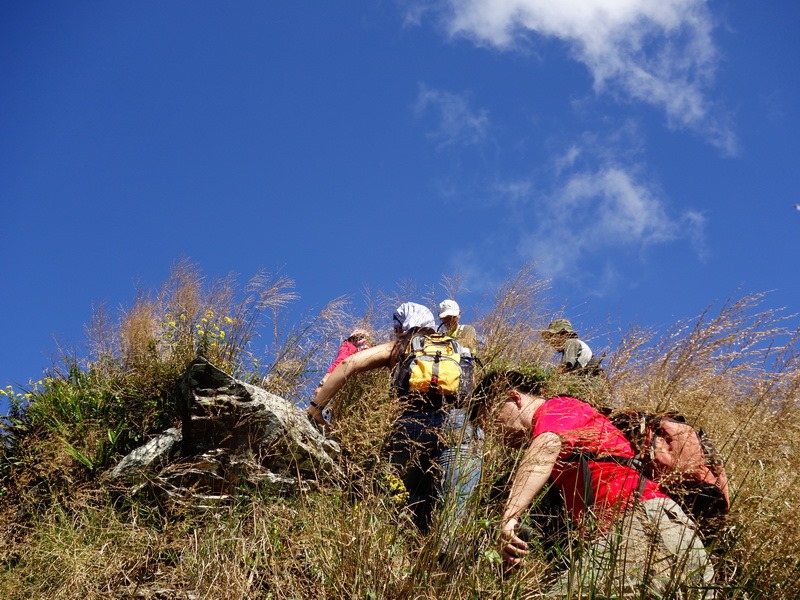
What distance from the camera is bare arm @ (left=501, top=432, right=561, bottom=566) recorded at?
3.03 meters

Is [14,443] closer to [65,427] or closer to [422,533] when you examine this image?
[65,427]

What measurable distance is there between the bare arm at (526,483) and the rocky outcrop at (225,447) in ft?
5.31

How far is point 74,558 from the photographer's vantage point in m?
4.01

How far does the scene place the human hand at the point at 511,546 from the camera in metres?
3.00

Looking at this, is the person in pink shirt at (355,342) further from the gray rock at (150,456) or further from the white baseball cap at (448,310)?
the gray rock at (150,456)

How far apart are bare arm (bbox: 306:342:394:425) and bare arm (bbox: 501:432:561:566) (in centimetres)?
191

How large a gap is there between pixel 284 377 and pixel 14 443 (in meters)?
2.26

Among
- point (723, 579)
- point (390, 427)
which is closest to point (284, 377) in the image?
point (390, 427)

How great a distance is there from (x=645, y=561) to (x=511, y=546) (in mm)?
568

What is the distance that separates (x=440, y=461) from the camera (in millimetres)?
3859

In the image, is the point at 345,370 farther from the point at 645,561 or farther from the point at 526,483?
the point at 645,561

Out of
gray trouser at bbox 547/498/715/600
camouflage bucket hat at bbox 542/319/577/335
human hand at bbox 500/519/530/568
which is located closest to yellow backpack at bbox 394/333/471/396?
human hand at bbox 500/519/530/568

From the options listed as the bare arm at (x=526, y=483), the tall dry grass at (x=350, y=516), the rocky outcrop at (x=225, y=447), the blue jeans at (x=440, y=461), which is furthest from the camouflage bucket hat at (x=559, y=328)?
the bare arm at (x=526, y=483)

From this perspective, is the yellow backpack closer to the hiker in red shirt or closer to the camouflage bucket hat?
the hiker in red shirt
